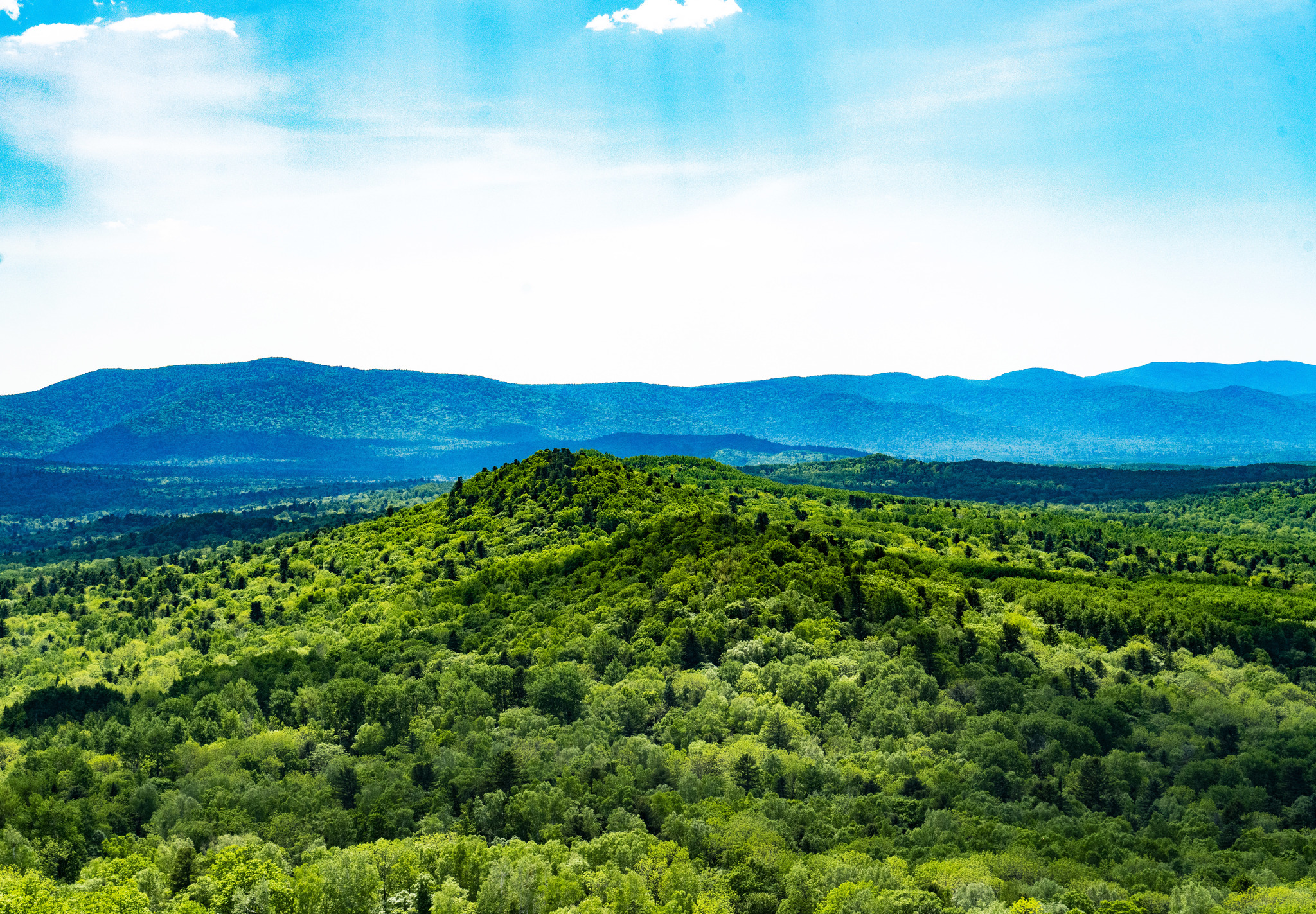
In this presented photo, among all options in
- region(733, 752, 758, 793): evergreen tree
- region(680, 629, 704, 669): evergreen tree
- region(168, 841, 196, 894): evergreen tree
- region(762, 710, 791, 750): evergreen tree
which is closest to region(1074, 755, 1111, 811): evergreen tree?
region(762, 710, 791, 750): evergreen tree

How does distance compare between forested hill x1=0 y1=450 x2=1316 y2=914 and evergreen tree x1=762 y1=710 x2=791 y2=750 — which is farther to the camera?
evergreen tree x1=762 y1=710 x2=791 y2=750

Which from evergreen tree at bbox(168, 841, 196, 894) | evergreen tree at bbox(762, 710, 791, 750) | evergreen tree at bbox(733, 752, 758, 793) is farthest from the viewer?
evergreen tree at bbox(762, 710, 791, 750)

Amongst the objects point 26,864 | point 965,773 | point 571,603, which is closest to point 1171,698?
point 965,773

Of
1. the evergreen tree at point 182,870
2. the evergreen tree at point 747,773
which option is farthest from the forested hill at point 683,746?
the evergreen tree at point 747,773

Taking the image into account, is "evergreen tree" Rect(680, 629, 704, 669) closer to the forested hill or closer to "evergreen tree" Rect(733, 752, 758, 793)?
the forested hill

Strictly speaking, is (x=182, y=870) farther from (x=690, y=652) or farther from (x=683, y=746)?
(x=690, y=652)

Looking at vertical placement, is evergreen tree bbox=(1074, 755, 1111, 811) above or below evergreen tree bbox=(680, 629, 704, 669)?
below

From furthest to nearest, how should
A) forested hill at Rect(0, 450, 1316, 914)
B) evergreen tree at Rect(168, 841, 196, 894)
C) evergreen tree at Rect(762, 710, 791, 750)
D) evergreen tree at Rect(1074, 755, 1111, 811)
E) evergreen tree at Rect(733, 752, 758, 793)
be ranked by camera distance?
evergreen tree at Rect(762, 710, 791, 750) < evergreen tree at Rect(733, 752, 758, 793) < evergreen tree at Rect(1074, 755, 1111, 811) < evergreen tree at Rect(168, 841, 196, 894) < forested hill at Rect(0, 450, 1316, 914)

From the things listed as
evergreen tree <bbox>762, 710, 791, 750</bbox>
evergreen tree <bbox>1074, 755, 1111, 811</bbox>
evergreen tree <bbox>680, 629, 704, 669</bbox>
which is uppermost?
evergreen tree <bbox>680, 629, 704, 669</bbox>

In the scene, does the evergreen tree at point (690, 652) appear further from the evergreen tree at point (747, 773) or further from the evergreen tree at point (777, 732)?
the evergreen tree at point (747, 773)
